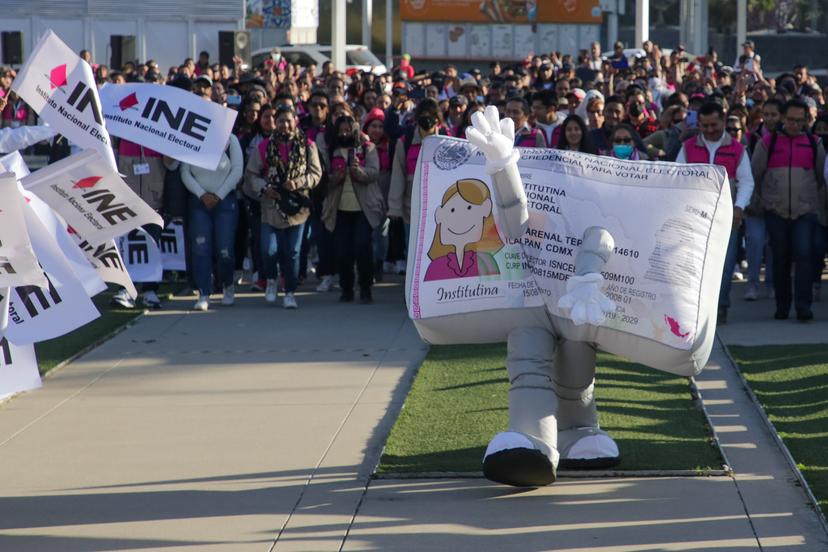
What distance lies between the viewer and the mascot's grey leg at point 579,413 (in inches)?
263

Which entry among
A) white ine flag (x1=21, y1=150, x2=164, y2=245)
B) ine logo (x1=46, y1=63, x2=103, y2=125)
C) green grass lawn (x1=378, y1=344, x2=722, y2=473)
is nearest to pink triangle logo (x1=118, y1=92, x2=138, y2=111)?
ine logo (x1=46, y1=63, x2=103, y2=125)

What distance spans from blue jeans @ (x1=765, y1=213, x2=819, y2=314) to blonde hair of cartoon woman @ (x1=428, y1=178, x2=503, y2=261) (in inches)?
218

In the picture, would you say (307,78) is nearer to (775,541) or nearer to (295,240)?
(295,240)

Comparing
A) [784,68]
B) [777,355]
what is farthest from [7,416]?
[784,68]

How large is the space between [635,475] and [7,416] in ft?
12.2

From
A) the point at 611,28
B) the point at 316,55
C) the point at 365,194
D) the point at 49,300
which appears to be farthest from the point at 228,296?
the point at 611,28

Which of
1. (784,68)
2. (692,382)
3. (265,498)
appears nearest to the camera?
(265,498)

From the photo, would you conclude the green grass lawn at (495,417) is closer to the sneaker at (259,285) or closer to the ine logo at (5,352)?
the ine logo at (5,352)

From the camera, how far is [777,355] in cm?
999

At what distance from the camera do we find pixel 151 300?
40.6ft

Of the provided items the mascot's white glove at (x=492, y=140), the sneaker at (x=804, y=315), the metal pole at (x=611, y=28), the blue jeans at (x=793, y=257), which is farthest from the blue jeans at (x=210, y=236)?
the metal pole at (x=611, y=28)

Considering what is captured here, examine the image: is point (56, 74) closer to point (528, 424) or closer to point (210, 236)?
point (210, 236)

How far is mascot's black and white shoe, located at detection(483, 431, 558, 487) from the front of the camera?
617 centimetres

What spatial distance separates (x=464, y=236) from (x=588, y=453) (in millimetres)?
1192
